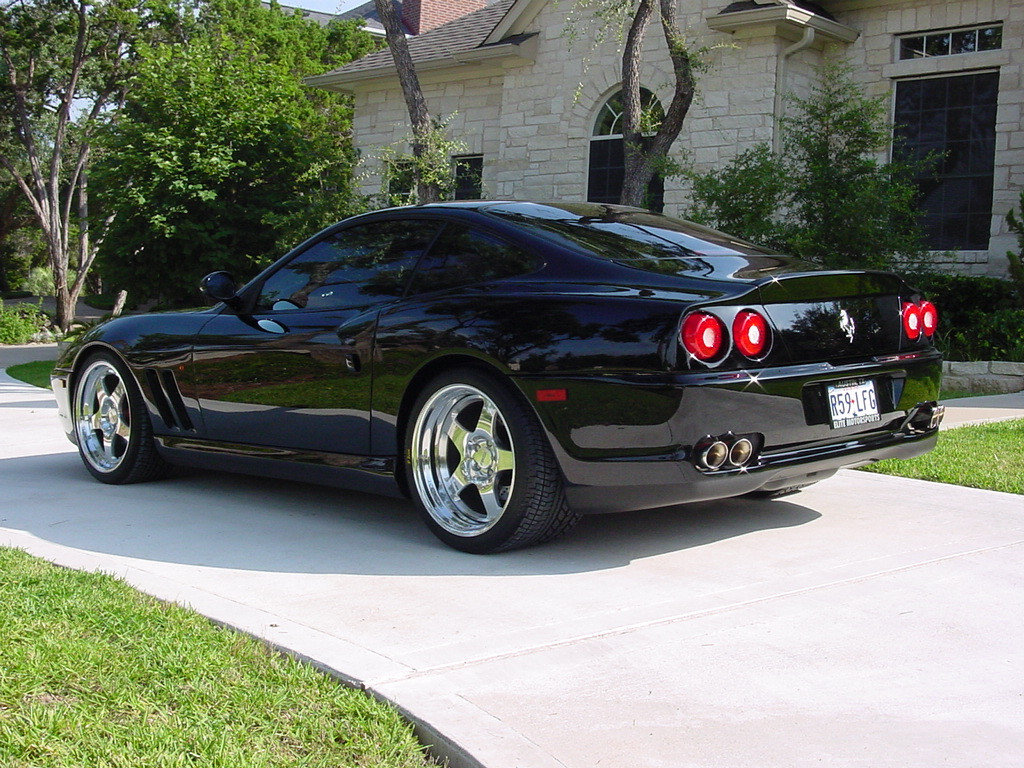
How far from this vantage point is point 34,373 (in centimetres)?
1628

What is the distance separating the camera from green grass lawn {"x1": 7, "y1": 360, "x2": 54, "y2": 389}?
14.6 metres

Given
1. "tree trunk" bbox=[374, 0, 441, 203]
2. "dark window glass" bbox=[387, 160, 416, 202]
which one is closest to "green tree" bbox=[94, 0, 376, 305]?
"dark window glass" bbox=[387, 160, 416, 202]

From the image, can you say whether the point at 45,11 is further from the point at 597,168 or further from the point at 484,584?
the point at 484,584

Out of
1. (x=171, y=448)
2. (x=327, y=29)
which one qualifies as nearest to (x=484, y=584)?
(x=171, y=448)

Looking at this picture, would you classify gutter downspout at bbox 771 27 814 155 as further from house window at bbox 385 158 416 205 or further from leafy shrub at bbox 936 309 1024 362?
house window at bbox 385 158 416 205

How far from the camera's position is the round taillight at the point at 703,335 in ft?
13.3

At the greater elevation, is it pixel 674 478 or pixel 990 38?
pixel 990 38

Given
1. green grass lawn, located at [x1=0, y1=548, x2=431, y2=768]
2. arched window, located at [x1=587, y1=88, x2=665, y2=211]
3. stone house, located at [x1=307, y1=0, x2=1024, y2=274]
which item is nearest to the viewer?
green grass lawn, located at [x1=0, y1=548, x2=431, y2=768]

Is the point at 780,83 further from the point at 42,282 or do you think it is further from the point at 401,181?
the point at 42,282

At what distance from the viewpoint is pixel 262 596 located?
4.02 metres

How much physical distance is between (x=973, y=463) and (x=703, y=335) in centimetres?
316

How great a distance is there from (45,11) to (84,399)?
24.8 meters

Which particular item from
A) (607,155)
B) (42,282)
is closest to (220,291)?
(607,155)

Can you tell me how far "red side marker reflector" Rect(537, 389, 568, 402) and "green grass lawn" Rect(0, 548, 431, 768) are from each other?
55.4 inches
